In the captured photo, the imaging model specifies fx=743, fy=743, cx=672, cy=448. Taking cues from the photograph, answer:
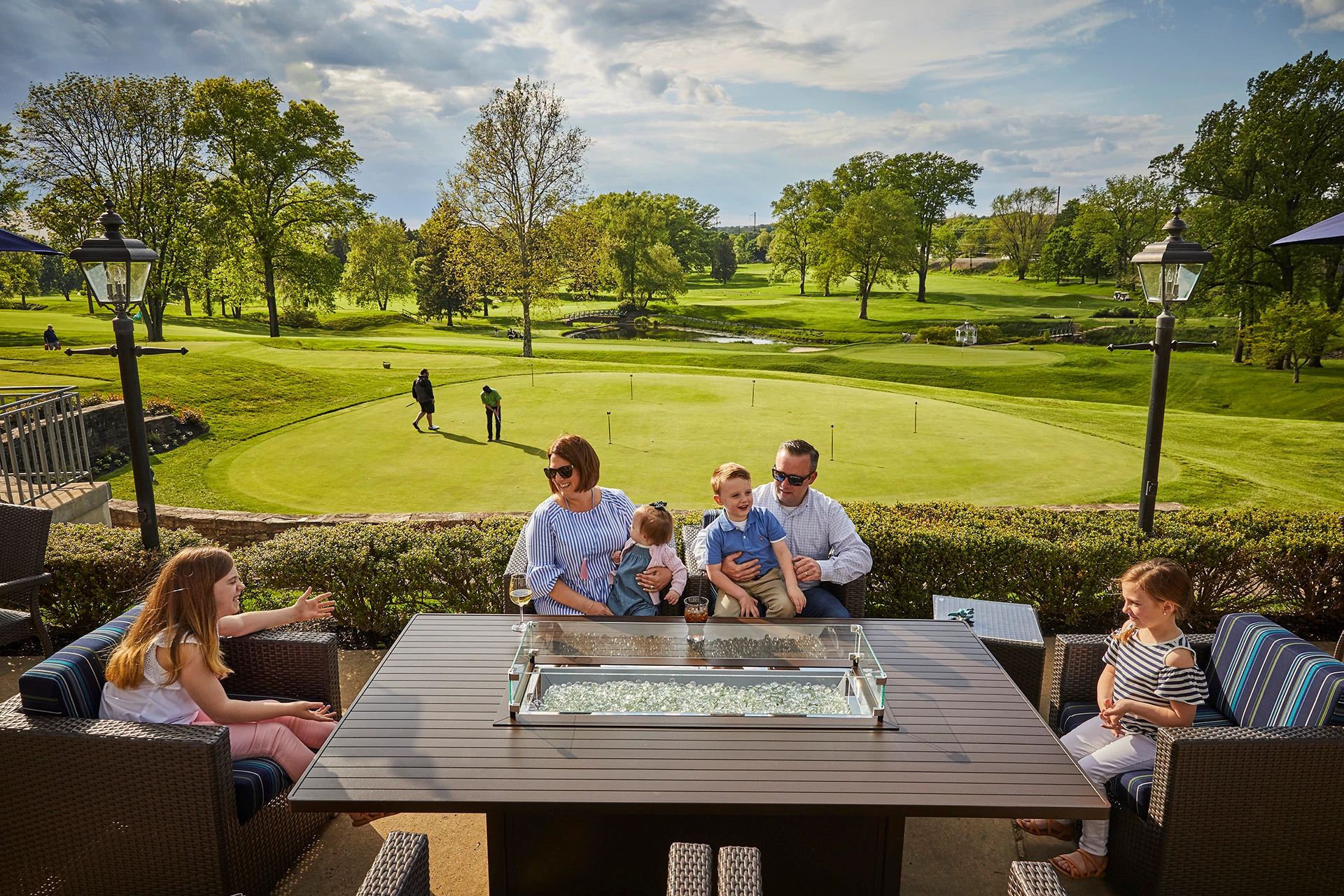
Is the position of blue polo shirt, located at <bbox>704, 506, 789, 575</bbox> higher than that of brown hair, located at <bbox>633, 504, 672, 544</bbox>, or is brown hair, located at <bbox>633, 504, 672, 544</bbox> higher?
brown hair, located at <bbox>633, 504, 672, 544</bbox>

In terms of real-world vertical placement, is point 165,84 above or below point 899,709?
above

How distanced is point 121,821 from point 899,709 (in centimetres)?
274

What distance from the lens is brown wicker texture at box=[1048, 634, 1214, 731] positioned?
3.46 metres

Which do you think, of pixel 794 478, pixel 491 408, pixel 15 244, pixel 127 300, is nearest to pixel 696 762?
pixel 794 478

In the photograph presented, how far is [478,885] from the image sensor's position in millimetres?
2986

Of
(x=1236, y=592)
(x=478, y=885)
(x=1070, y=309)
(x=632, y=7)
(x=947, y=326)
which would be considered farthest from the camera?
(x=1070, y=309)

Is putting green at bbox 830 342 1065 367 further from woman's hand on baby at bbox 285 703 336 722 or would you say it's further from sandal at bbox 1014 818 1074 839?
woman's hand on baby at bbox 285 703 336 722

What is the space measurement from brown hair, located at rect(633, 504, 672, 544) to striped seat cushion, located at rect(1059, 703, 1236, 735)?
2039 mm

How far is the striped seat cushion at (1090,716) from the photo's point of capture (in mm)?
3176

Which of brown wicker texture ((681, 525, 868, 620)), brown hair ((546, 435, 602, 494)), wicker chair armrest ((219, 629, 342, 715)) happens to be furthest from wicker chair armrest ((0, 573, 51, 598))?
brown wicker texture ((681, 525, 868, 620))

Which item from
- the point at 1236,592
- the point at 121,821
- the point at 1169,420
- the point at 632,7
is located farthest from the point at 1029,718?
the point at 632,7

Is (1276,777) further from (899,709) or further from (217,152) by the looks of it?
(217,152)

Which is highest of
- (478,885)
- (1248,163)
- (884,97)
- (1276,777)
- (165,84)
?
(884,97)

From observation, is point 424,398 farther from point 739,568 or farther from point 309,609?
point 739,568
